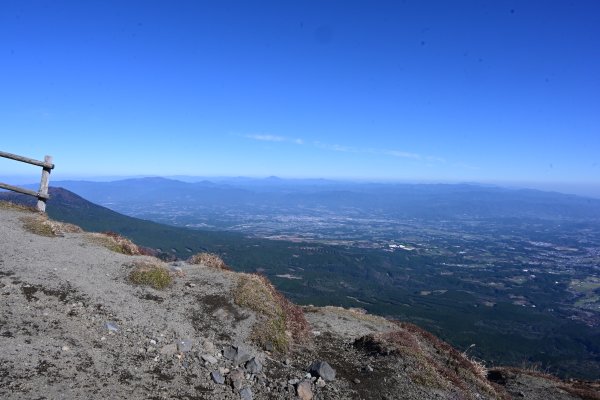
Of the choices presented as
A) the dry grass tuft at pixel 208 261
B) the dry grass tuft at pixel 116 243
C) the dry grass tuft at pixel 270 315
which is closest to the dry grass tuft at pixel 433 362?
the dry grass tuft at pixel 270 315

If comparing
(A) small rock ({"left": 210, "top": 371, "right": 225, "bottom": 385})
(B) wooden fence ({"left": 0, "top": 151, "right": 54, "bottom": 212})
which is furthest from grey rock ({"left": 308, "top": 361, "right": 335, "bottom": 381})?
(B) wooden fence ({"left": 0, "top": 151, "right": 54, "bottom": 212})

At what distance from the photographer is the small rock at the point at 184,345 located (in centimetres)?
1160

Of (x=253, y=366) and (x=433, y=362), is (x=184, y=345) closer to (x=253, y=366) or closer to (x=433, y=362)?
(x=253, y=366)

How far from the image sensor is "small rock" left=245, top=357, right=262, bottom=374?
11.4 metres

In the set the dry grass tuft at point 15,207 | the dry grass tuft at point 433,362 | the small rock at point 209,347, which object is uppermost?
the dry grass tuft at point 15,207

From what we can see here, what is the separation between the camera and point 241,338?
13.1 metres

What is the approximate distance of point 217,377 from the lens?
35.1 ft

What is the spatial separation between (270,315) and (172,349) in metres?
4.08

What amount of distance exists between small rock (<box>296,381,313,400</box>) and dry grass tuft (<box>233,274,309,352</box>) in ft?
7.43

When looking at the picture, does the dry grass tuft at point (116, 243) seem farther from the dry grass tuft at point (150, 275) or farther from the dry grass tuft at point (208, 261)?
the dry grass tuft at point (150, 275)

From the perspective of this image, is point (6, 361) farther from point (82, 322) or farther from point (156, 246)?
point (156, 246)

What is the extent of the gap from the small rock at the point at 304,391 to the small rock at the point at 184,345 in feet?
10.9

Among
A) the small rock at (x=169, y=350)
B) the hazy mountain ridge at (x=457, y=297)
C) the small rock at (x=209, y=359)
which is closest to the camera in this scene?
the small rock at (x=169, y=350)

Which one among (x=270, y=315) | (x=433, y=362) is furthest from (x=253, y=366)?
(x=433, y=362)
